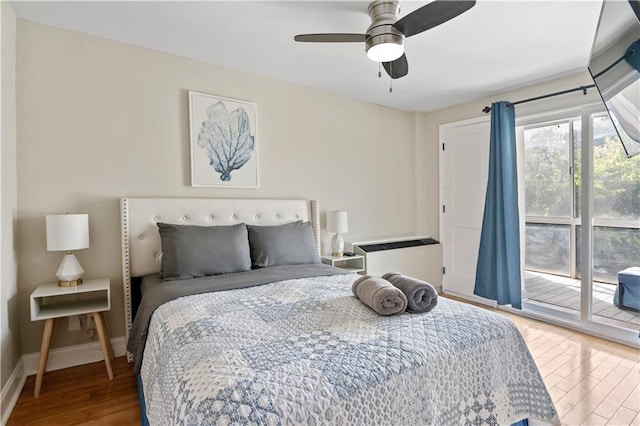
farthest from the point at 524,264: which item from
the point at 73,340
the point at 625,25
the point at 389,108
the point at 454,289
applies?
the point at 73,340

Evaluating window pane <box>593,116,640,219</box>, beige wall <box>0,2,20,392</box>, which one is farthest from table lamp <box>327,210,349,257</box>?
beige wall <box>0,2,20,392</box>

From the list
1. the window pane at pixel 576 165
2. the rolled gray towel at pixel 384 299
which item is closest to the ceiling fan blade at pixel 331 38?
the rolled gray towel at pixel 384 299

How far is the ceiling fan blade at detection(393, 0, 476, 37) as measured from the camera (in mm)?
1529

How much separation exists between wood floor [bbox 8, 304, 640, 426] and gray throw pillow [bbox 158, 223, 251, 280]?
2.58ft

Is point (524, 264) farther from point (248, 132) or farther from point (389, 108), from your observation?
point (248, 132)

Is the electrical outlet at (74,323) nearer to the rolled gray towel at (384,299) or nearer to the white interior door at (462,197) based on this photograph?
the rolled gray towel at (384,299)

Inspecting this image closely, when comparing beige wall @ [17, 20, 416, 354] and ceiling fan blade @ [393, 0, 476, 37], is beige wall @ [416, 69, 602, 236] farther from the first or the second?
ceiling fan blade @ [393, 0, 476, 37]

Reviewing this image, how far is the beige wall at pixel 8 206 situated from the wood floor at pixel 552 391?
27 cm

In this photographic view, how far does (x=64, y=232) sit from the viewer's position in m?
2.07

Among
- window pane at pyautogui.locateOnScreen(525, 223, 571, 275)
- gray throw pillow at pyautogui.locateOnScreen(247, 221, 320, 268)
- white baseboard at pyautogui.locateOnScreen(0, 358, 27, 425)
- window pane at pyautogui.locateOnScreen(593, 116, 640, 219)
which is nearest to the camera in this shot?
white baseboard at pyautogui.locateOnScreen(0, 358, 27, 425)

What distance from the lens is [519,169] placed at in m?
3.60

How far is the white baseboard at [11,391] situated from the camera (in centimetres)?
177

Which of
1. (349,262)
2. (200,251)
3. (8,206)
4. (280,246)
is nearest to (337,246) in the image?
(349,262)

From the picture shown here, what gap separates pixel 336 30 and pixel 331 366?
2265 mm
